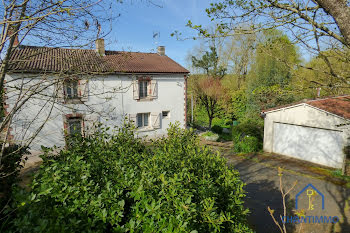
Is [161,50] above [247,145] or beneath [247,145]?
above

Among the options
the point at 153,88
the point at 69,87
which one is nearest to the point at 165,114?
the point at 153,88

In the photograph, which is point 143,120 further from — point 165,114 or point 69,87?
point 69,87

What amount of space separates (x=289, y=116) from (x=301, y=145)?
1.75 metres

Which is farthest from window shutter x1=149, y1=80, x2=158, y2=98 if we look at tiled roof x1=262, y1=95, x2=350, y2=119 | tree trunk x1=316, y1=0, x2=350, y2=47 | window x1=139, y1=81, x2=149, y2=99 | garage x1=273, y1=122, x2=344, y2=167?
tree trunk x1=316, y1=0, x2=350, y2=47

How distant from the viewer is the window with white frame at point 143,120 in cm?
1561

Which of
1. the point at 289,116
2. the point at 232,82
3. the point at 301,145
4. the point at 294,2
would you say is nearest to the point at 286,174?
the point at 301,145

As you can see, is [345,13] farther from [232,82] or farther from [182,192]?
[232,82]

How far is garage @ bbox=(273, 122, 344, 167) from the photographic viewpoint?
10664 mm

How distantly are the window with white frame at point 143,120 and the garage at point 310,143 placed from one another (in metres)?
8.79

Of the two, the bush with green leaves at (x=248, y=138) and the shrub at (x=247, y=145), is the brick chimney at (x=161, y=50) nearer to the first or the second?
the bush with green leaves at (x=248, y=138)

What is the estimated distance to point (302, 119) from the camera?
1172cm

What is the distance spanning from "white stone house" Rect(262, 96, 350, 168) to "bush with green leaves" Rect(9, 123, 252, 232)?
9324 millimetres

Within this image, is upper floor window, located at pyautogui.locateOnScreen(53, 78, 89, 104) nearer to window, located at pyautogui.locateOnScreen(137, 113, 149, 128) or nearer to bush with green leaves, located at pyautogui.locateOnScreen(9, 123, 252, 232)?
bush with green leaves, located at pyautogui.locateOnScreen(9, 123, 252, 232)

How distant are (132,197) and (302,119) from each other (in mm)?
11591
